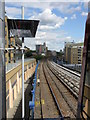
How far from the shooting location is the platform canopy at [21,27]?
7.17 ft

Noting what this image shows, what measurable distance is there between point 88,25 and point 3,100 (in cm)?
131

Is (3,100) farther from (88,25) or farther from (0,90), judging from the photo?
(88,25)

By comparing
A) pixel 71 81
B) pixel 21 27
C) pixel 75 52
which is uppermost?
pixel 21 27

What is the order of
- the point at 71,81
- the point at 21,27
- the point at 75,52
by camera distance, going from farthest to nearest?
the point at 71,81, the point at 75,52, the point at 21,27

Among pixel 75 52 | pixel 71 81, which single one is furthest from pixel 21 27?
pixel 71 81

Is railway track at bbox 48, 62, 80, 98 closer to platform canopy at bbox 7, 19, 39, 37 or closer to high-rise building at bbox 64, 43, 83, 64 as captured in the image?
high-rise building at bbox 64, 43, 83, 64

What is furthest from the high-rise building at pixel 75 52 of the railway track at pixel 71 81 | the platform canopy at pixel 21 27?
the railway track at pixel 71 81

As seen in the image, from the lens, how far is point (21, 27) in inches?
89.7

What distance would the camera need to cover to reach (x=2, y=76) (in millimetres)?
1818

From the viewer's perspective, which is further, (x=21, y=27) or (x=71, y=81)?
(x=71, y=81)

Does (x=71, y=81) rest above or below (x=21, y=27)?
below

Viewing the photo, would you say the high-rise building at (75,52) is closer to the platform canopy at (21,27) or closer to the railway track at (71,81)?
the platform canopy at (21,27)

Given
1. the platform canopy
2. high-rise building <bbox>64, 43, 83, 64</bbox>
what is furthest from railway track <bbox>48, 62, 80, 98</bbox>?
the platform canopy

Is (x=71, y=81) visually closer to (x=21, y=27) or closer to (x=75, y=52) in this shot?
(x=75, y=52)
